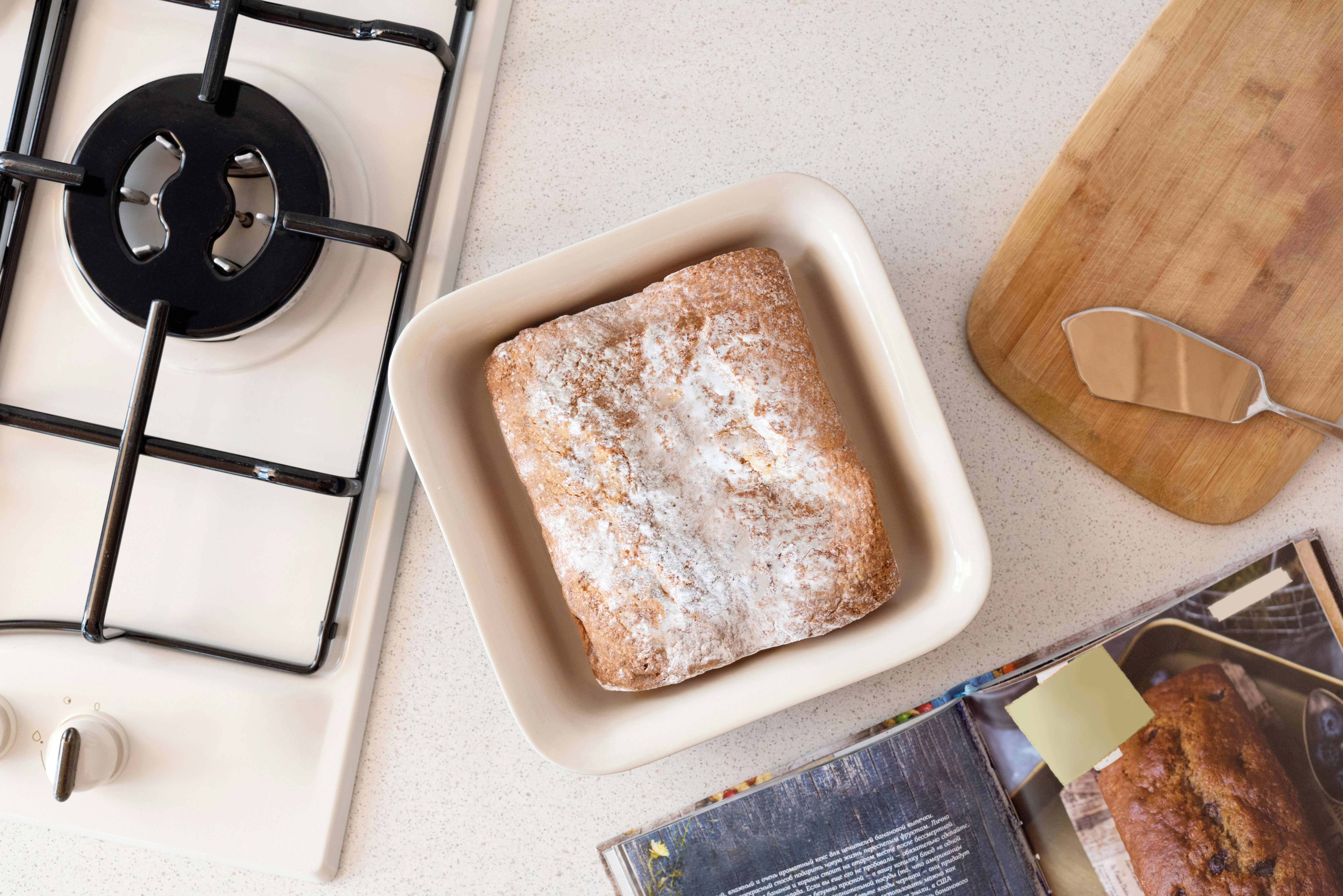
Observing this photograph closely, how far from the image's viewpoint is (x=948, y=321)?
756 millimetres

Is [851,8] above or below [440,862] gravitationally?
above

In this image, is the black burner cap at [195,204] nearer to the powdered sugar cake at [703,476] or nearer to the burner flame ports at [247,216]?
the burner flame ports at [247,216]

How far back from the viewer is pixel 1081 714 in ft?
2.40

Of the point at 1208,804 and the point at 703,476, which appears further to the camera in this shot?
the point at 1208,804

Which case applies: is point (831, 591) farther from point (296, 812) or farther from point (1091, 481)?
point (296, 812)

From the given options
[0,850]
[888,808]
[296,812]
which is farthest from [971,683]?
[0,850]

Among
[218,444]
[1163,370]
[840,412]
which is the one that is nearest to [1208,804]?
[1163,370]

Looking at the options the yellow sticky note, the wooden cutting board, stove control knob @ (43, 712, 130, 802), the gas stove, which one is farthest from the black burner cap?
the yellow sticky note

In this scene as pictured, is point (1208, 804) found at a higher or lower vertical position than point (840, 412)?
lower

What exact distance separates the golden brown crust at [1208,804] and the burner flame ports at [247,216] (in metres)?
0.95

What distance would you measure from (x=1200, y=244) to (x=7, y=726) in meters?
1.22

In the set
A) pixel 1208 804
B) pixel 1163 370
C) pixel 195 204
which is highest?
pixel 195 204

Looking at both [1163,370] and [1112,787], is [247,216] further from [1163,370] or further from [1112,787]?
[1112,787]

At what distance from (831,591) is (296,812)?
0.56m
